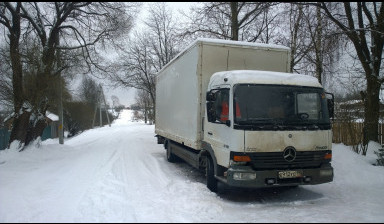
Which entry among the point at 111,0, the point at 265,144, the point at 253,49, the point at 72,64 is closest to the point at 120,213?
the point at 265,144

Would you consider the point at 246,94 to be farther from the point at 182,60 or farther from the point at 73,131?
the point at 73,131

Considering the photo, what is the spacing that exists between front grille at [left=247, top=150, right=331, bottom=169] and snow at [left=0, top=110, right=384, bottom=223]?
0.80 m

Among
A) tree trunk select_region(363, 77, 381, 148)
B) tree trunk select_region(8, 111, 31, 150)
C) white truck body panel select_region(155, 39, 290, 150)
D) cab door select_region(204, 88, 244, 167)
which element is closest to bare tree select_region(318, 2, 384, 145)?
tree trunk select_region(363, 77, 381, 148)

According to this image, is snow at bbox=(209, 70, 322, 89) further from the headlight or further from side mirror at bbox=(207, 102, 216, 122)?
the headlight

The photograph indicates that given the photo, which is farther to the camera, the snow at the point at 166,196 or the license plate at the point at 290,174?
the license plate at the point at 290,174

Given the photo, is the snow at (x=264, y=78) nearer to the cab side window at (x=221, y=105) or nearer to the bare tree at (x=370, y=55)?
the cab side window at (x=221, y=105)

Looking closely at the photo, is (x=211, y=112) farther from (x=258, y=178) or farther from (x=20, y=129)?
(x=20, y=129)

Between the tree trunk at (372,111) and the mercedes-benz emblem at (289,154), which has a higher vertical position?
the tree trunk at (372,111)

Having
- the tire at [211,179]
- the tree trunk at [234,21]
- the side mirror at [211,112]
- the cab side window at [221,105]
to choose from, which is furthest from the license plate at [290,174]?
the tree trunk at [234,21]

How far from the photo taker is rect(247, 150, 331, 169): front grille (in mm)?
6367

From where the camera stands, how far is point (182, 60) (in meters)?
9.55

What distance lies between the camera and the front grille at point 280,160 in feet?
20.9

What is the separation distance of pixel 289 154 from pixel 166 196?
2681 mm

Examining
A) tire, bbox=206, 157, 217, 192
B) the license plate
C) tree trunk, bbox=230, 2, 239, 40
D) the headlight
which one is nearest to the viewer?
the headlight
